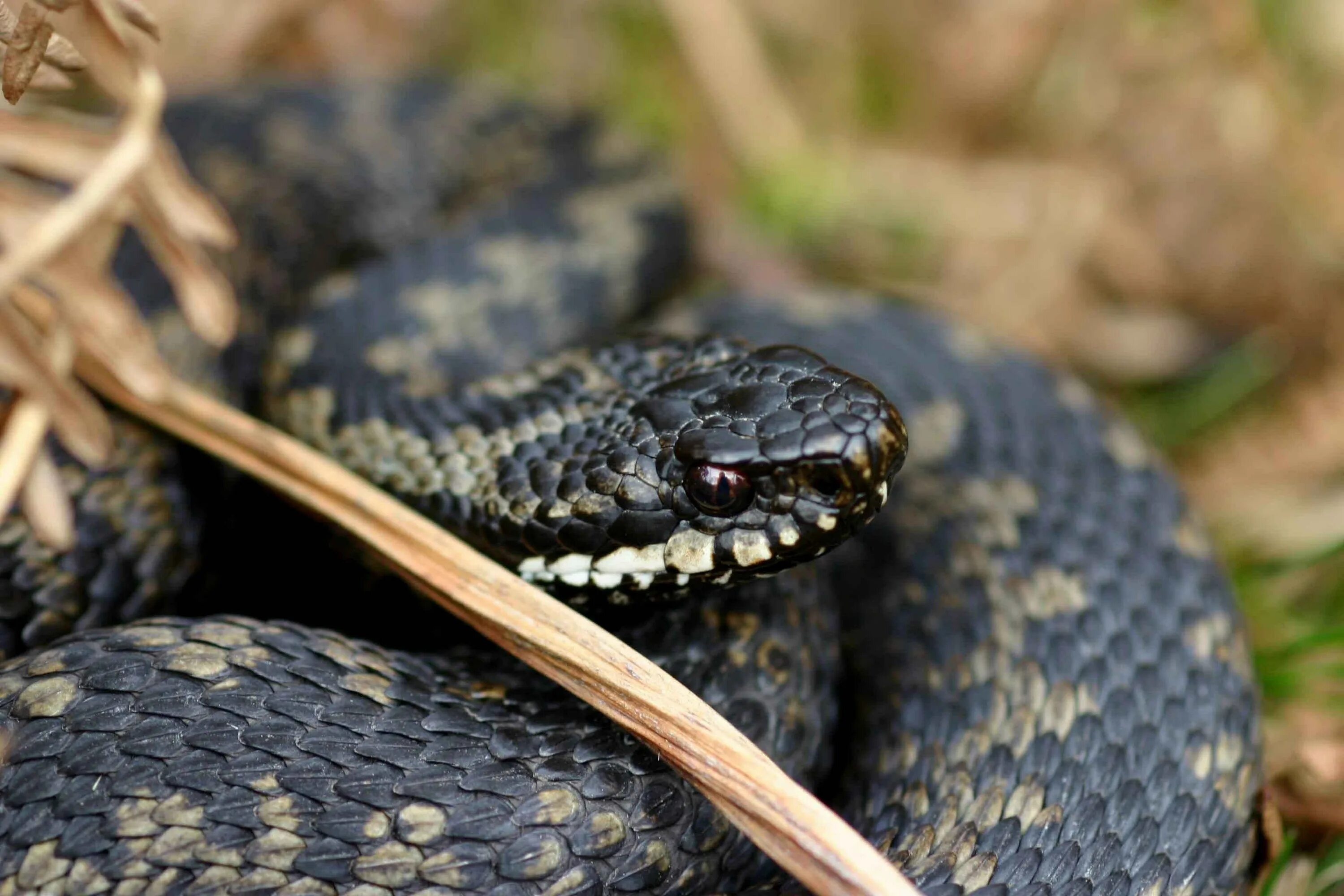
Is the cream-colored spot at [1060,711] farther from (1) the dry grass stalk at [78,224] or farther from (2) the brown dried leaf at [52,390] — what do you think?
(2) the brown dried leaf at [52,390]

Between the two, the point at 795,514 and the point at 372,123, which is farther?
the point at 372,123

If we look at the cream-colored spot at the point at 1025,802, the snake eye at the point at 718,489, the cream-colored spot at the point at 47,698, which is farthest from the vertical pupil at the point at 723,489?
the cream-colored spot at the point at 47,698

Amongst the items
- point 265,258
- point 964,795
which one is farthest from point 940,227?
point 964,795

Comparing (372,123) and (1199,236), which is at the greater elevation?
(1199,236)

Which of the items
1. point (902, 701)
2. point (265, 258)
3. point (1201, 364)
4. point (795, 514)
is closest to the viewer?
point (795, 514)

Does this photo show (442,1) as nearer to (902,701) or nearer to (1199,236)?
(1199,236)

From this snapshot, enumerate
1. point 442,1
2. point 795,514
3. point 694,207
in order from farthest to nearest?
point 442,1 < point 694,207 < point 795,514

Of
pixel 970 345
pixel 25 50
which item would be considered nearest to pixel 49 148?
pixel 25 50

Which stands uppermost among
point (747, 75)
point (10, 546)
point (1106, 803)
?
point (747, 75)
